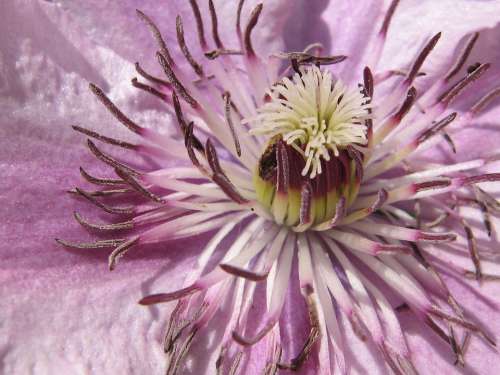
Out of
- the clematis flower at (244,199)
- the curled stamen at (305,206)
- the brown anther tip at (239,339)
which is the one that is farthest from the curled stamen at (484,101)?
the brown anther tip at (239,339)

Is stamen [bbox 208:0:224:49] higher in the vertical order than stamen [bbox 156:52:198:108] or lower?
higher

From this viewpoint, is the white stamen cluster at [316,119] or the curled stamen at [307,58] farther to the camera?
the curled stamen at [307,58]

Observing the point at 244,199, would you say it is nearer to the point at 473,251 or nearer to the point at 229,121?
the point at 229,121

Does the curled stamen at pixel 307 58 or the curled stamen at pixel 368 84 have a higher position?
the curled stamen at pixel 307 58

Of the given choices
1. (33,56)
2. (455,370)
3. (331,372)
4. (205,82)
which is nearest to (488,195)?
(455,370)

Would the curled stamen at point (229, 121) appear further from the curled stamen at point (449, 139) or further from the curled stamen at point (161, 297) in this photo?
the curled stamen at point (449, 139)

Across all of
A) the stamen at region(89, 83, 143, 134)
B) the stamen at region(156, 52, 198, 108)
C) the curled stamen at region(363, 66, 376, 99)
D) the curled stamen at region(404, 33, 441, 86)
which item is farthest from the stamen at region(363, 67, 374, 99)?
the stamen at region(89, 83, 143, 134)

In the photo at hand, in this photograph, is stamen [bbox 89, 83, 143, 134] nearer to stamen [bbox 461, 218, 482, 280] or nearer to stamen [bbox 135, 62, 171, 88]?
stamen [bbox 135, 62, 171, 88]

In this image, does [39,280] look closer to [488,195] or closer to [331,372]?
[331,372]
